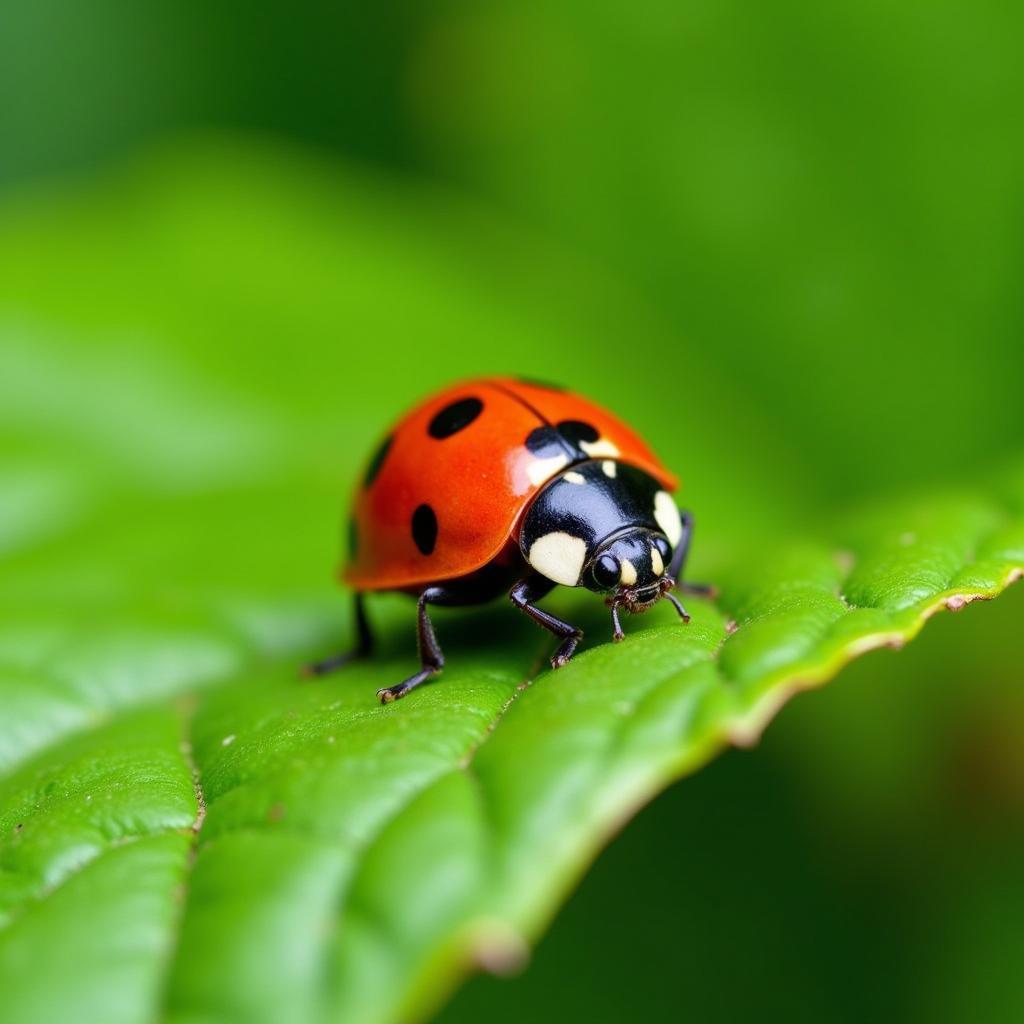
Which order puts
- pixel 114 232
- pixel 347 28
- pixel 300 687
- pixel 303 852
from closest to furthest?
1. pixel 303 852
2. pixel 300 687
3. pixel 114 232
4. pixel 347 28

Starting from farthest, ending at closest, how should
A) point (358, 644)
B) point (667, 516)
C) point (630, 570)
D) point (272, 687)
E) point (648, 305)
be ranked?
point (648, 305) < point (358, 644) < point (272, 687) < point (667, 516) < point (630, 570)

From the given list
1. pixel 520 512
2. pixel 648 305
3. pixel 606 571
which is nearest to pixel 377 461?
pixel 520 512

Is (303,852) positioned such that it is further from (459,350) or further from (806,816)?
(459,350)

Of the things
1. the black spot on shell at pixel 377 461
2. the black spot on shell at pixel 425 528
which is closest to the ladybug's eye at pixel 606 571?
the black spot on shell at pixel 425 528

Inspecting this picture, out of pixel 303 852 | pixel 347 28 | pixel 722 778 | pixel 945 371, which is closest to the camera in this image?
pixel 303 852

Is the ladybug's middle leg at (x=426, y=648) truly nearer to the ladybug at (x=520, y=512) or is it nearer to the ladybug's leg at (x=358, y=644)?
the ladybug at (x=520, y=512)

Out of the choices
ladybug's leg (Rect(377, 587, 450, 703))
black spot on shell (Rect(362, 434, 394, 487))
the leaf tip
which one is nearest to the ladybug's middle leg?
ladybug's leg (Rect(377, 587, 450, 703))

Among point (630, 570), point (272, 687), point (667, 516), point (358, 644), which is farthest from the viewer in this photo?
point (358, 644)

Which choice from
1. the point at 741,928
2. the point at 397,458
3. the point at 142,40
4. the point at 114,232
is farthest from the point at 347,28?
the point at 741,928

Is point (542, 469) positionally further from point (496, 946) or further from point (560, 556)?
point (496, 946)
